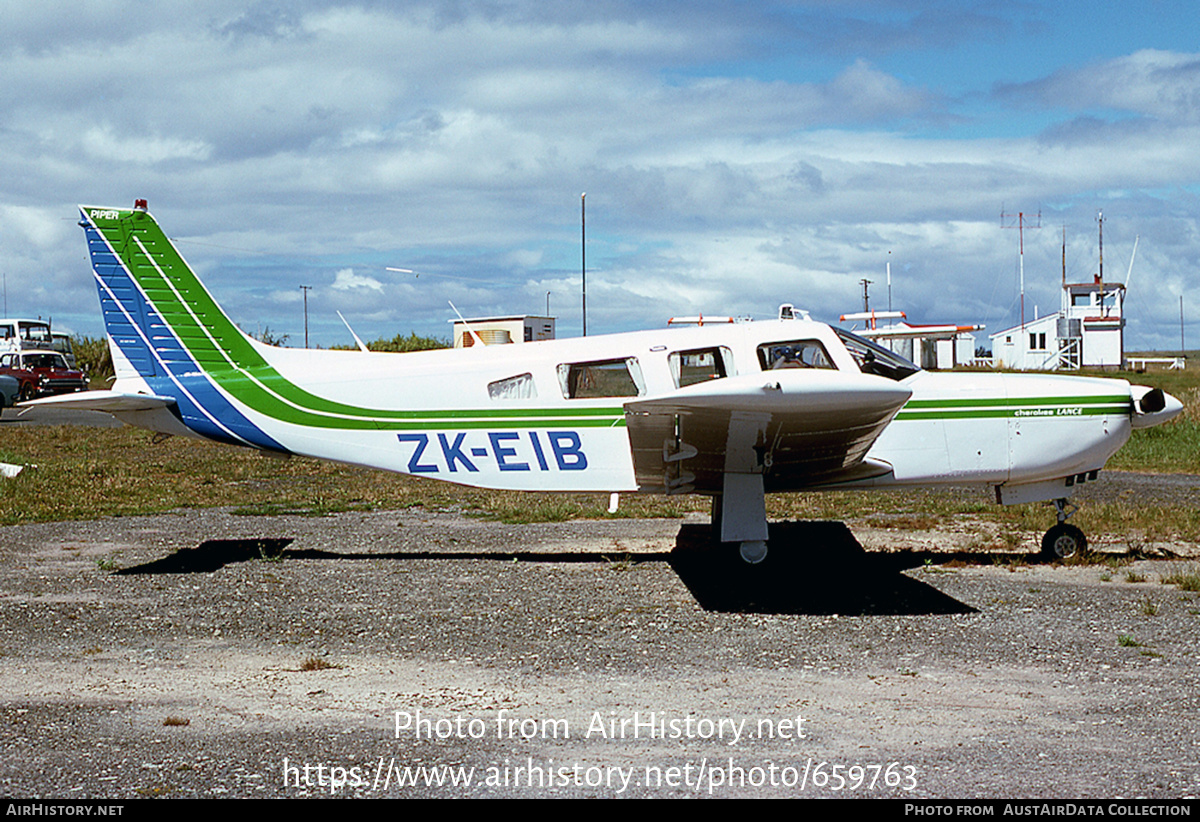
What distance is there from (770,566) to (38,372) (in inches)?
1491

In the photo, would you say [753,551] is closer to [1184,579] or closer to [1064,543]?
[1064,543]

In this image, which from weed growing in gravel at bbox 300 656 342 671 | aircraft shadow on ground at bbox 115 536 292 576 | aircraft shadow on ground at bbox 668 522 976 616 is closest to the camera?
weed growing in gravel at bbox 300 656 342 671

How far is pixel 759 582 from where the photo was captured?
8633 millimetres

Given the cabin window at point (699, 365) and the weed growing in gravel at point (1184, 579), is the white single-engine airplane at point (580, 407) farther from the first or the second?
the weed growing in gravel at point (1184, 579)

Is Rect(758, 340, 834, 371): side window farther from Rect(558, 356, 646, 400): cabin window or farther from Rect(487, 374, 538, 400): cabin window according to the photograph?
Rect(487, 374, 538, 400): cabin window

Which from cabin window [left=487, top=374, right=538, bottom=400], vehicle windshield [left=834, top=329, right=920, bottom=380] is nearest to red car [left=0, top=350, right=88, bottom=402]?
cabin window [left=487, top=374, right=538, bottom=400]

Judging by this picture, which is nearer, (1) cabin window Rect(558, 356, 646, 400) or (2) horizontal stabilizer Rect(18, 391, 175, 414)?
(2) horizontal stabilizer Rect(18, 391, 175, 414)

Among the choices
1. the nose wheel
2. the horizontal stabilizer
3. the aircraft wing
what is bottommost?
the nose wheel

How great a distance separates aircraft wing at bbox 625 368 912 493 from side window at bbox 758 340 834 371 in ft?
1.08

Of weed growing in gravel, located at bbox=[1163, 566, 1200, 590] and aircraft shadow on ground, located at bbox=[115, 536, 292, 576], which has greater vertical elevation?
aircraft shadow on ground, located at bbox=[115, 536, 292, 576]

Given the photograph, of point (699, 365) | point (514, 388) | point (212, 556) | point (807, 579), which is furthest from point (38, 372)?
point (807, 579)

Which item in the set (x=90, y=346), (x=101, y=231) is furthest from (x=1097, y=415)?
(x=90, y=346)

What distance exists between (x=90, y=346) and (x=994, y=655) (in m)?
59.8

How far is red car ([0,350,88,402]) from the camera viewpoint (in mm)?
39062
